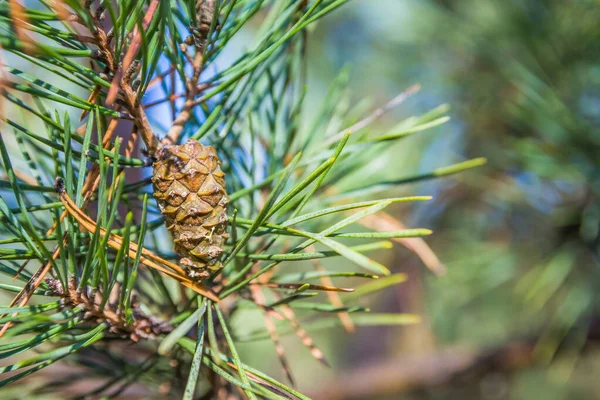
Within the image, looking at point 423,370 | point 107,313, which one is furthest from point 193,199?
point 423,370

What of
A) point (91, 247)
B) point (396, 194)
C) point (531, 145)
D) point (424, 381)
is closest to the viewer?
point (91, 247)

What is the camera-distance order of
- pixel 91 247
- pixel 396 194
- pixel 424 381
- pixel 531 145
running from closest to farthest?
pixel 91 247 → pixel 531 145 → pixel 424 381 → pixel 396 194

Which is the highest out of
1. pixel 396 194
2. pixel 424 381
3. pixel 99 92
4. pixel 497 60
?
pixel 99 92

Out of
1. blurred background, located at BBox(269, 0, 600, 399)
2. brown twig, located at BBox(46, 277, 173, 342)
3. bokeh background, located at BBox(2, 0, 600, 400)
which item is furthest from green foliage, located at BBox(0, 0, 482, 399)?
blurred background, located at BBox(269, 0, 600, 399)

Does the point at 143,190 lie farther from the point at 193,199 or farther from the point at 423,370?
the point at 423,370

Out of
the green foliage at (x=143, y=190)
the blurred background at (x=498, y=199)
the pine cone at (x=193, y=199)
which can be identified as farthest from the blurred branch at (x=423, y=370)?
the pine cone at (x=193, y=199)

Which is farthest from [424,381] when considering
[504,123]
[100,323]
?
[100,323]

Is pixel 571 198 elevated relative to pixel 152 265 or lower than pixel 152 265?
lower

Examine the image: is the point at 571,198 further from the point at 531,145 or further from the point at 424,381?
the point at 424,381
